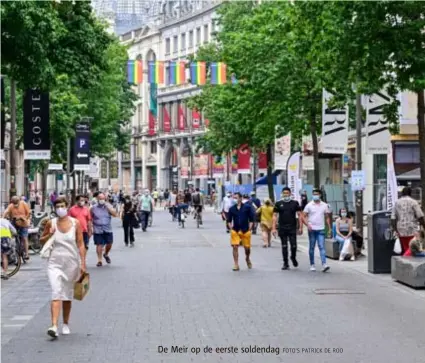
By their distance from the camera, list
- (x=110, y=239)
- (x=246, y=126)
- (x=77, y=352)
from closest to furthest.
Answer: (x=77, y=352)
(x=110, y=239)
(x=246, y=126)

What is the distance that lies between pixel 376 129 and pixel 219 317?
13.9 meters

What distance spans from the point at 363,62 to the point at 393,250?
12.7ft

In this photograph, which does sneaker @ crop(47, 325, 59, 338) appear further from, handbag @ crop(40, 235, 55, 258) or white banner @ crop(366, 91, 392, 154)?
white banner @ crop(366, 91, 392, 154)

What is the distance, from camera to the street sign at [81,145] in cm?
5525

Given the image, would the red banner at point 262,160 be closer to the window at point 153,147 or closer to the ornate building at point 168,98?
the ornate building at point 168,98

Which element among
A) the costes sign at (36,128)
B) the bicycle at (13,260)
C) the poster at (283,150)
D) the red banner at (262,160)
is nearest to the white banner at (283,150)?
the poster at (283,150)

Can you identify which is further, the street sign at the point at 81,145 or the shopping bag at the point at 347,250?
the street sign at the point at 81,145

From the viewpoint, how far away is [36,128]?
33562 mm

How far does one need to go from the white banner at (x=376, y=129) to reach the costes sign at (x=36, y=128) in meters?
9.90

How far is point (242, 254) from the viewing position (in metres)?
29.8

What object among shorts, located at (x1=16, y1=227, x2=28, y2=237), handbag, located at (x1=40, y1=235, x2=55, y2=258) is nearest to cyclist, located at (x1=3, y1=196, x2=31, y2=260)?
shorts, located at (x1=16, y1=227, x2=28, y2=237)

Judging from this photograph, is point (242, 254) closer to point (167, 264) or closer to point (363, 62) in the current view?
point (167, 264)

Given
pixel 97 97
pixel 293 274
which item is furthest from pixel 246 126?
pixel 293 274

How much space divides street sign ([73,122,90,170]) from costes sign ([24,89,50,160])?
21516 millimetres
